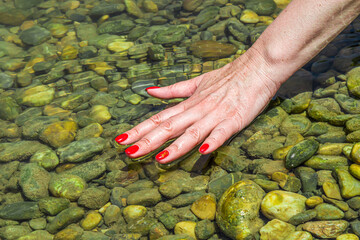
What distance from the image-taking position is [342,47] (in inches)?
135

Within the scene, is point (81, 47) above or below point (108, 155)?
above

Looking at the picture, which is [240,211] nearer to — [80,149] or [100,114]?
[80,149]

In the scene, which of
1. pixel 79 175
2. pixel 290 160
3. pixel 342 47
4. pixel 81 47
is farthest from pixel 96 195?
pixel 342 47

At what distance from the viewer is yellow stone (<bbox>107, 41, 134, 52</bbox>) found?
4.05 metres

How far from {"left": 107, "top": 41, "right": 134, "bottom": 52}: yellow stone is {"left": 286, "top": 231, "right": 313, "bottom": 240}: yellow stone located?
282 centimetres

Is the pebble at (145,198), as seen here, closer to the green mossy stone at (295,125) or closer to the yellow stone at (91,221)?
the yellow stone at (91,221)

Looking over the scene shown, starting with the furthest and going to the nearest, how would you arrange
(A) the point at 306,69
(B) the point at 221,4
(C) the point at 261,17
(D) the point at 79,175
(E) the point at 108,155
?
(B) the point at 221,4
(C) the point at 261,17
(A) the point at 306,69
(E) the point at 108,155
(D) the point at 79,175

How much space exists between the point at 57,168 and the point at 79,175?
0.24 m

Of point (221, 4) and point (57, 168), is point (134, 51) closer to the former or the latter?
point (221, 4)

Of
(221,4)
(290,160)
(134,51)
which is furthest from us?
(221,4)

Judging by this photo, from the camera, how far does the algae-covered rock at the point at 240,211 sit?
206 cm

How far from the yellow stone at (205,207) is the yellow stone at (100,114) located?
128cm

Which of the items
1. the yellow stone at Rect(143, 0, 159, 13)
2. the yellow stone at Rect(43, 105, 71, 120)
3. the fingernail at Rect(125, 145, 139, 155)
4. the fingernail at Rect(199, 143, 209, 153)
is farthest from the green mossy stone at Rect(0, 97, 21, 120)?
the yellow stone at Rect(143, 0, 159, 13)

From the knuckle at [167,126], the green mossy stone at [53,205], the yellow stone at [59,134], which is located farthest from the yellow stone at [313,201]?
the yellow stone at [59,134]
